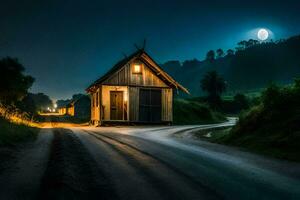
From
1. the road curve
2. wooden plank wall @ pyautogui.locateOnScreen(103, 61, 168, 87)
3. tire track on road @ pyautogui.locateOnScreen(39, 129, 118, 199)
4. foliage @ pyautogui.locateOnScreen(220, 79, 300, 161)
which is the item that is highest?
wooden plank wall @ pyautogui.locateOnScreen(103, 61, 168, 87)

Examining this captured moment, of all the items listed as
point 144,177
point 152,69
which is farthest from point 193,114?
point 144,177

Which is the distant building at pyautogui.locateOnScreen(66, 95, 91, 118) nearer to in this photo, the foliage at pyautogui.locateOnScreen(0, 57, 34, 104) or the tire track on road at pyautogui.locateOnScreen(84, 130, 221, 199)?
the foliage at pyautogui.locateOnScreen(0, 57, 34, 104)

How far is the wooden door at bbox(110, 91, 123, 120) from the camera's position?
31.8m

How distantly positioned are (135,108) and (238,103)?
4771 centimetres

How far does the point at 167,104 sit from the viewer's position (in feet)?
111

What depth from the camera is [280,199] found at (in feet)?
16.1

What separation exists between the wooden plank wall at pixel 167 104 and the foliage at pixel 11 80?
1438 cm

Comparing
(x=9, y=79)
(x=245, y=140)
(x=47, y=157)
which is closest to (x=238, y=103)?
(x=9, y=79)

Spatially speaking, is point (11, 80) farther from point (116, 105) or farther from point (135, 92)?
point (135, 92)

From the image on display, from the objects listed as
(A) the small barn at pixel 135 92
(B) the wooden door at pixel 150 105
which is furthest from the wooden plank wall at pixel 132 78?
(B) the wooden door at pixel 150 105

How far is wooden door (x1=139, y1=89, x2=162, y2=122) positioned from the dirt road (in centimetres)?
2300

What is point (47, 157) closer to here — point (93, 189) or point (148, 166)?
point (148, 166)

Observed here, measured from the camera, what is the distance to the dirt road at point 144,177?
5082 millimetres

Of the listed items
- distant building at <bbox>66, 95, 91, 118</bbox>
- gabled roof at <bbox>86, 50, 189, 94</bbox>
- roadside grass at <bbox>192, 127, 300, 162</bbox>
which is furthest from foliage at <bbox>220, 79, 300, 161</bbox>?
distant building at <bbox>66, 95, 91, 118</bbox>
